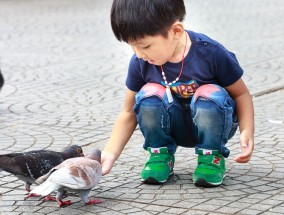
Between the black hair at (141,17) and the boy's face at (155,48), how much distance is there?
3 centimetres

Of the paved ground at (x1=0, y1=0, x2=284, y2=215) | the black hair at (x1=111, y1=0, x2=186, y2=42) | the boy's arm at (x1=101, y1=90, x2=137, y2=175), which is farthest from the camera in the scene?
the boy's arm at (x1=101, y1=90, x2=137, y2=175)

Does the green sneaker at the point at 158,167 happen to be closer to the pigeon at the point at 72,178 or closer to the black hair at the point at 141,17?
the pigeon at the point at 72,178

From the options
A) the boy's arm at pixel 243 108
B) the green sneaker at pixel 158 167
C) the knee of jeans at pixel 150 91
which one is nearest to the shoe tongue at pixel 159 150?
the green sneaker at pixel 158 167

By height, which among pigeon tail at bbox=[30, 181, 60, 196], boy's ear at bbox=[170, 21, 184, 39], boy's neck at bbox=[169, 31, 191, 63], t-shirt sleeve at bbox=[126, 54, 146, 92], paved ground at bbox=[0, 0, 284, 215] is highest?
boy's ear at bbox=[170, 21, 184, 39]

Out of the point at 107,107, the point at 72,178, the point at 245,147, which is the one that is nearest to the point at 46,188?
the point at 72,178

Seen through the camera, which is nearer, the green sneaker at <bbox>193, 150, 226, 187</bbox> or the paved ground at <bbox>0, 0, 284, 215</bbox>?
the paved ground at <bbox>0, 0, 284, 215</bbox>

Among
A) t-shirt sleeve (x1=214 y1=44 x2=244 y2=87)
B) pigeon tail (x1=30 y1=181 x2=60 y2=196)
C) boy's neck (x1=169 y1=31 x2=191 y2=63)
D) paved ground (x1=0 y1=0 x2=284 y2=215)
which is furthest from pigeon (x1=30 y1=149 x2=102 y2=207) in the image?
t-shirt sleeve (x1=214 y1=44 x2=244 y2=87)

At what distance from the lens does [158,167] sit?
3.94m

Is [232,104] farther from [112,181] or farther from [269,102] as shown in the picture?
[269,102]

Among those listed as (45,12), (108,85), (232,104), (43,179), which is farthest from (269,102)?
(45,12)

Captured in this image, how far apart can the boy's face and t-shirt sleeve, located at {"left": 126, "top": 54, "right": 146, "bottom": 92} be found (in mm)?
267

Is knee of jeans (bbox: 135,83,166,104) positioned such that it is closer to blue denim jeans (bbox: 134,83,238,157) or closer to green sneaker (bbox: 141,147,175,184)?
blue denim jeans (bbox: 134,83,238,157)

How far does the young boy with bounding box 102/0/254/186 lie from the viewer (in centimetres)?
360

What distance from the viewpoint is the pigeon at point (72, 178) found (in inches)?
131
